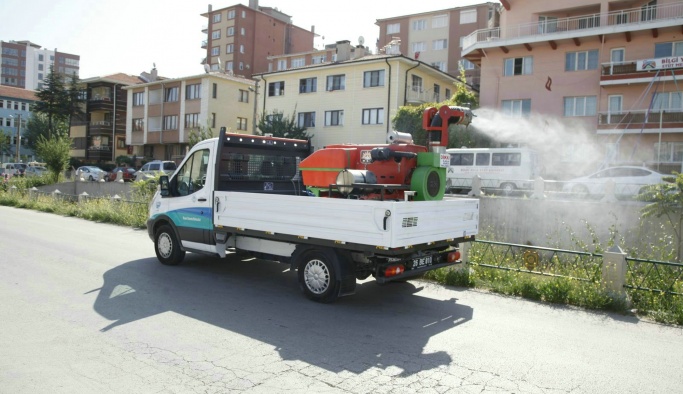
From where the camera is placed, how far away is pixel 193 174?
9.73 meters

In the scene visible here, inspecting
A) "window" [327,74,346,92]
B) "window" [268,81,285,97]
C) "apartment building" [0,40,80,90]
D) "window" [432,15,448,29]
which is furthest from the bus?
"apartment building" [0,40,80,90]

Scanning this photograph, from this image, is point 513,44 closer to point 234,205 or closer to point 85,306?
point 234,205

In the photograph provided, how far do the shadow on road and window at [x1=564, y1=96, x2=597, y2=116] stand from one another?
85.5ft

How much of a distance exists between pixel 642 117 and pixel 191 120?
37.7 metres

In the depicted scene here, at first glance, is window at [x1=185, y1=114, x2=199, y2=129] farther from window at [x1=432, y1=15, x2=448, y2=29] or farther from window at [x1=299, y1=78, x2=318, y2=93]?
window at [x1=432, y1=15, x2=448, y2=29]

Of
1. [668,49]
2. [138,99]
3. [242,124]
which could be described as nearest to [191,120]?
[242,124]

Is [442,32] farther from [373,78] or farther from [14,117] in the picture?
[14,117]

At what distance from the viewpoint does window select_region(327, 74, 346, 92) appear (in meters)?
38.8

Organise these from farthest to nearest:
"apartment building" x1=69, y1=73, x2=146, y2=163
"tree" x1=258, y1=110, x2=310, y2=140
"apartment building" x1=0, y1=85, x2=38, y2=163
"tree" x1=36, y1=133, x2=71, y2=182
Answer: "apartment building" x1=0, y1=85, x2=38, y2=163 → "apartment building" x1=69, y1=73, x2=146, y2=163 → "tree" x1=258, y1=110, x2=310, y2=140 → "tree" x1=36, y1=133, x2=71, y2=182

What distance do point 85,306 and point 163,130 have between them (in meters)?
48.2

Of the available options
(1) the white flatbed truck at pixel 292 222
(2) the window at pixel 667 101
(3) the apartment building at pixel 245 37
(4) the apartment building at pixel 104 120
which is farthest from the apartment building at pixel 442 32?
(1) the white flatbed truck at pixel 292 222

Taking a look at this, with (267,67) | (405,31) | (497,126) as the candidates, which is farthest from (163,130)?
(497,126)

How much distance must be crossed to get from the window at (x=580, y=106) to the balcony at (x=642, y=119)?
1.12 meters

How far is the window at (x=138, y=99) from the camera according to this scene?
55.3m
